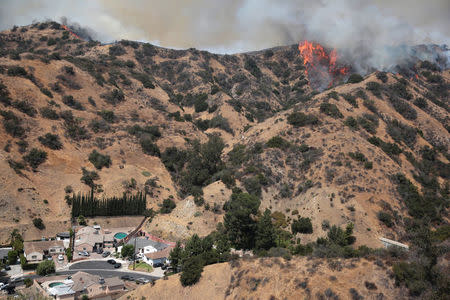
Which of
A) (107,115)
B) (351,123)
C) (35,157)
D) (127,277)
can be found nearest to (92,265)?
(127,277)

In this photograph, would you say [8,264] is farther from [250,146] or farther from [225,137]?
[225,137]

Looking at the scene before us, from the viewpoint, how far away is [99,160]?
2982 inches

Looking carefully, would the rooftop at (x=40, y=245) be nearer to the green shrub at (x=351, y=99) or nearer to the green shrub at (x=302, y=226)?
the green shrub at (x=302, y=226)

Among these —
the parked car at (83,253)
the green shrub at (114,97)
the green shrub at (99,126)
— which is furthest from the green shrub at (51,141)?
the parked car at (83,253)

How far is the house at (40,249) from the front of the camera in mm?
50062

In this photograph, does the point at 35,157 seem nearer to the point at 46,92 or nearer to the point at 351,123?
the point at 46,92

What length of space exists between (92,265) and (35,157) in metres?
27.3

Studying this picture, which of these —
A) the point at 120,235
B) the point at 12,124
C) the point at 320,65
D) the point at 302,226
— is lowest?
the point at 120,235

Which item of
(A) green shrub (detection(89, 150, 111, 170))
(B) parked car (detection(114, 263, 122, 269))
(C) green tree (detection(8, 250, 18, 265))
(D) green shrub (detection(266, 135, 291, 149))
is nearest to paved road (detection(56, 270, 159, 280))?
(B) parked car (detection(114, 263, 122, 269))

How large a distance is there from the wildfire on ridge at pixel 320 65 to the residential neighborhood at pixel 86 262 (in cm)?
9212

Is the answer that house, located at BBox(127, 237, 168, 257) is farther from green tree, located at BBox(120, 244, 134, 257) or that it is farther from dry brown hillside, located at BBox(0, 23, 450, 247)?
dry brown hillside, located at BBox(0, 23, 450, 247)

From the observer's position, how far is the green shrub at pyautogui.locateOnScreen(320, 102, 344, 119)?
253 feet

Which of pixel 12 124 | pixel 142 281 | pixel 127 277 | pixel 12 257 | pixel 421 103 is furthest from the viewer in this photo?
pixel 421 103

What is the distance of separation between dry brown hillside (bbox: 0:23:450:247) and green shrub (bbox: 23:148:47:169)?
57cm
